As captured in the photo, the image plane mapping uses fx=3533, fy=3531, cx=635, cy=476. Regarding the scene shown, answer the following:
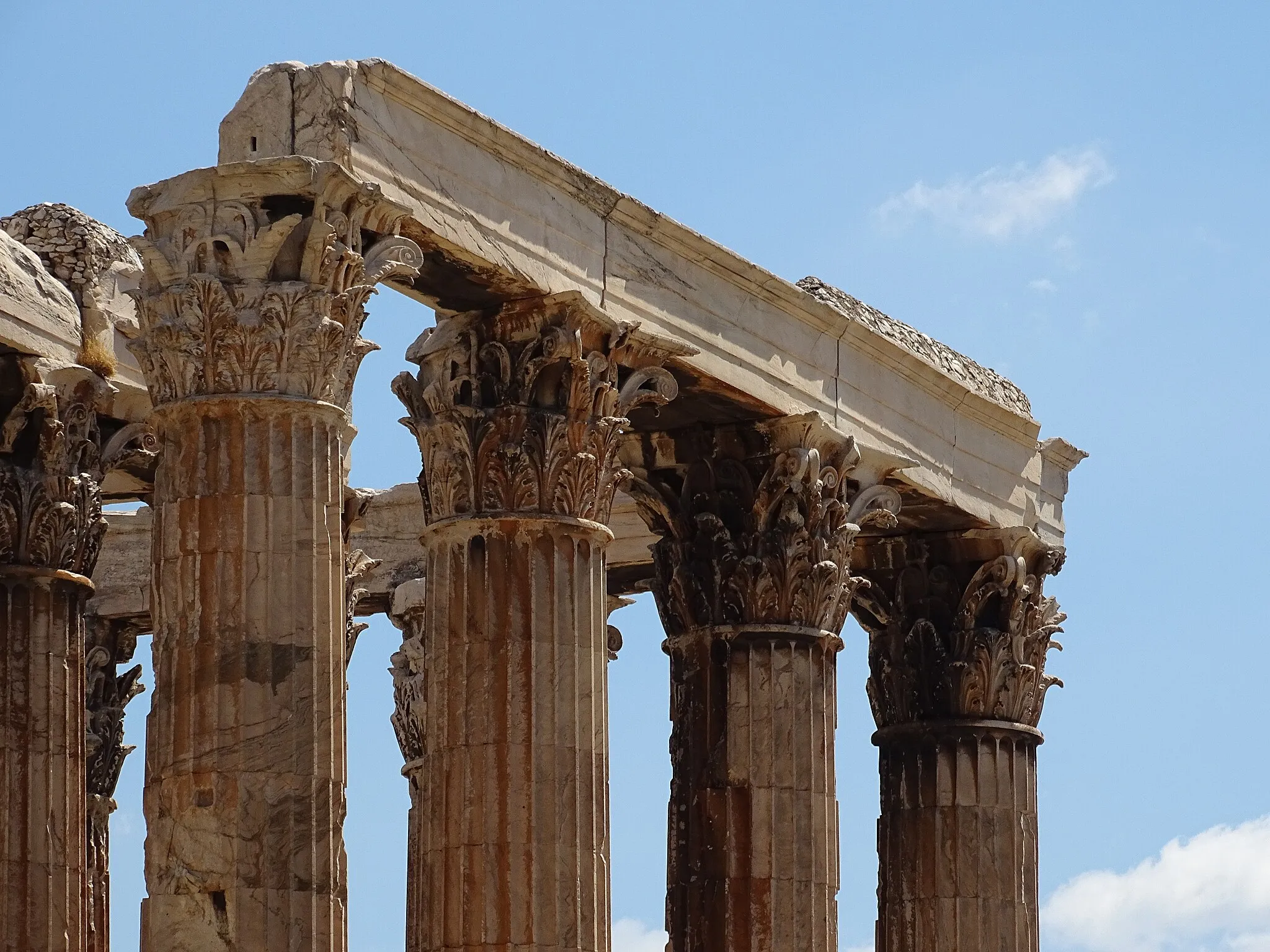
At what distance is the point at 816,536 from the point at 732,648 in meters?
1.51

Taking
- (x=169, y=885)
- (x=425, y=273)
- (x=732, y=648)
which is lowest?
(x=169, y=885)

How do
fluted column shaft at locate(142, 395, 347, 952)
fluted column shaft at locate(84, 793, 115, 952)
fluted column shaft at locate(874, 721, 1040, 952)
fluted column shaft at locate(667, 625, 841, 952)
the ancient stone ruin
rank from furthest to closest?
fluted column shaft at locate(874, 721, 1040, 952), fluted column shaft at locate(84, 793, 115, 952), fluted column shaft at locate(667, 625, 841, 952), the ancient stone ruin, fluted column shaft at locate(142, 395, 347, 952)

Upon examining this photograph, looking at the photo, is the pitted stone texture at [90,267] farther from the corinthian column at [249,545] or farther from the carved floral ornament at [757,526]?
the corinthian column at [249,545]

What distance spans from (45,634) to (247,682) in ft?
26.3

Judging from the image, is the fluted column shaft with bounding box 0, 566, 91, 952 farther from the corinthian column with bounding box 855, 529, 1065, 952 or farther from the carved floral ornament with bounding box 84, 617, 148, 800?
the corinthian column with bounding box 855, 529, 1065, 952

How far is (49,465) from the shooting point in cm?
3625

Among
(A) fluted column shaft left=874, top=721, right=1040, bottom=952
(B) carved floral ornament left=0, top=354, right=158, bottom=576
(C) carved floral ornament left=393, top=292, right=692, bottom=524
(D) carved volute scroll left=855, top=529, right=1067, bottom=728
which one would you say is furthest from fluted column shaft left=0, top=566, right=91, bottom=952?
(A) fluted column shaft left=874, top=721, right=1040, bottom=952

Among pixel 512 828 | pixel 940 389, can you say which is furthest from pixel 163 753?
pixel 940 389

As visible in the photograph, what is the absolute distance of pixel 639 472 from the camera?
126 feet

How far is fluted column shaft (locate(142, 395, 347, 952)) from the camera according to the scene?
92.3ft

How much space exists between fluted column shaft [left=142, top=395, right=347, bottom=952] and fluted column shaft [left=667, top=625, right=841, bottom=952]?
871cm

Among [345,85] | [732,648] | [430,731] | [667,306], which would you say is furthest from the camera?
[732,648]

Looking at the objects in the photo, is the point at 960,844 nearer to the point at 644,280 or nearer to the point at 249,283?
the point at 644,280

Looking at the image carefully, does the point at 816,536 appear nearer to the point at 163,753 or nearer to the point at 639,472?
the point at 639,472
